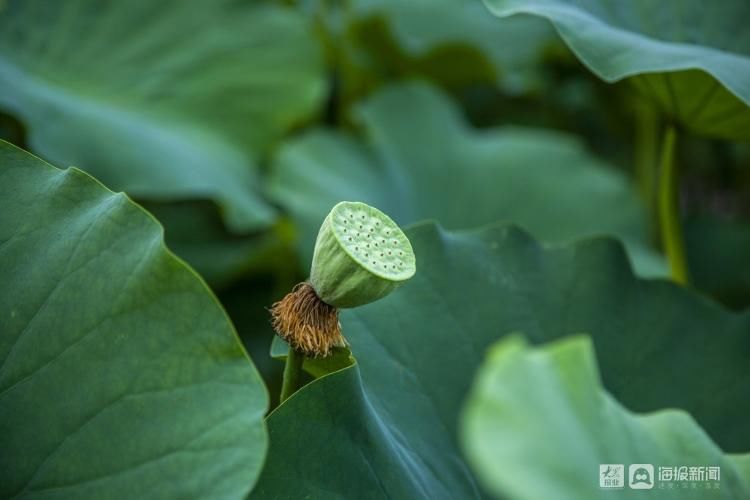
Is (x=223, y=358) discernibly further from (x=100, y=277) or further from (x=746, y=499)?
(x=746, y=499)

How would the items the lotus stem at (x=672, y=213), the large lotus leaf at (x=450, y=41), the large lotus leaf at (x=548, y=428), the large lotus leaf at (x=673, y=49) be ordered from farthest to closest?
the large lotus leaf at (x=450, y=41)
the lotus stem at (x=672, y=213)
the large lotus leaf at (x=673, y=49)
the large lotus leaf at (x=548, y=428)

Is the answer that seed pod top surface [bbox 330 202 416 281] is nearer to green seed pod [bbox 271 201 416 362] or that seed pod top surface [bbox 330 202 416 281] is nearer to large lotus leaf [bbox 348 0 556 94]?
green seed pod [bbox 271 201 416 362]

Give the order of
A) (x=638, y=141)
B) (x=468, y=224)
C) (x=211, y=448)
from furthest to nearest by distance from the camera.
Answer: (x=638, y=141)
(x=468, y=224)
(x=211, y=448)

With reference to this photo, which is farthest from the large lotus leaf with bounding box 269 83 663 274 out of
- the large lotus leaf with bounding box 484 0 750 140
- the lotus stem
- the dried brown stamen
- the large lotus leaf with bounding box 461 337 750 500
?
the large lotus leaf with bounding box 461 337 750 500

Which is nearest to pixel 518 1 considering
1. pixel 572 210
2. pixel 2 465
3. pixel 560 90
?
pixel 2 465

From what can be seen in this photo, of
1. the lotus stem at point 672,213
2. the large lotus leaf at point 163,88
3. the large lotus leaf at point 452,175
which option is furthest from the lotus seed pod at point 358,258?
the large lotus leaf at point 452,175

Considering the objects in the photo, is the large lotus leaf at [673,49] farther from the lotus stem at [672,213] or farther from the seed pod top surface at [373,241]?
the seed pod top surface at [373,241]

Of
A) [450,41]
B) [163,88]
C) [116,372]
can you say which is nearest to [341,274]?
[116,372]

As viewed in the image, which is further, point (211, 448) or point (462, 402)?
point (462, 402)
